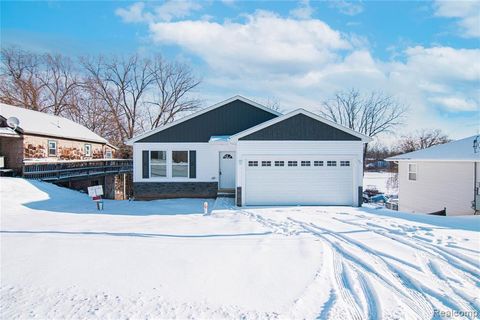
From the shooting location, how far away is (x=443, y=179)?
15500mm

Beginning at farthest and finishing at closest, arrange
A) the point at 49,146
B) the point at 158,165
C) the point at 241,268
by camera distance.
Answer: the point at 49,146 < the point at 158,165 < the point at 241,268

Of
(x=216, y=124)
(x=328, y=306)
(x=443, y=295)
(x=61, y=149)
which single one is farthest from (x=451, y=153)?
(x=61, y=149)

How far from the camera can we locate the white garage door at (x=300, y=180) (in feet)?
41.2

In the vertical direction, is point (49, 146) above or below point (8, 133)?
below

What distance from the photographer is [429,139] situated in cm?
4453

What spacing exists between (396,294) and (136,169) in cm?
1330

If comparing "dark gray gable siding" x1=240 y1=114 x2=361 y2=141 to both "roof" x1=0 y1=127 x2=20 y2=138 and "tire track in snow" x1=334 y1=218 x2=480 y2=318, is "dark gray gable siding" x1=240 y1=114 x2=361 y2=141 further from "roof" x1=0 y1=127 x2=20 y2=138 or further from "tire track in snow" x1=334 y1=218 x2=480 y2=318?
"roof" x1=0 y1=127 x2=20 y2=138

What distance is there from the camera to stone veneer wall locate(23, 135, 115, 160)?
59.1ft

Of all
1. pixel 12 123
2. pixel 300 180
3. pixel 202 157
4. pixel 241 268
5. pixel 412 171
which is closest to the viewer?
pixel 241 268

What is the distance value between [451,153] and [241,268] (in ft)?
50.3

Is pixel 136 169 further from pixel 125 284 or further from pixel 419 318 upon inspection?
pixel 419 318

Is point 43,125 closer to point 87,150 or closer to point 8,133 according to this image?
point 8,133

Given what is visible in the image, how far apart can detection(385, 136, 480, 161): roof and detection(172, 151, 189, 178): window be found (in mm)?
13145

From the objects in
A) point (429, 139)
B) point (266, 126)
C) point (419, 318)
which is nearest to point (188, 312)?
point (419, 318)
